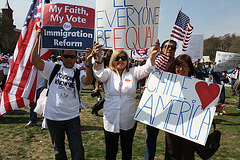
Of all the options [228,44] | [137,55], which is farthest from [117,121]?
[228,44]

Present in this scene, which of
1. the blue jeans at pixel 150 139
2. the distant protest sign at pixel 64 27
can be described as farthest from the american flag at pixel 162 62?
the distant protest sign at pixel 64 27

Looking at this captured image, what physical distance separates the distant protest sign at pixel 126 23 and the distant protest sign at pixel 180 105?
586 millimetres

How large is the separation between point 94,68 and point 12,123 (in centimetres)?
464

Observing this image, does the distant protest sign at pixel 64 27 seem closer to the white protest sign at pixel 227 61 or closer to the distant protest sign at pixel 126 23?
the distant protest sign at pixel 126 23

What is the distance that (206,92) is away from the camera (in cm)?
247

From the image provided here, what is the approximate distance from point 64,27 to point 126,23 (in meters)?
0.92

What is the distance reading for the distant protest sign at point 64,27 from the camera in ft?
8.78

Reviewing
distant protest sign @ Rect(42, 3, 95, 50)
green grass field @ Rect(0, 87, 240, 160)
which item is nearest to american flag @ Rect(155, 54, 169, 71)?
distant protest sign @ Rect(42, 3, 95, 50)

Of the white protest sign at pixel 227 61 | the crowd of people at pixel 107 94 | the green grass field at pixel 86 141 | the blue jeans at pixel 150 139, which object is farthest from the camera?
the white protest sign at pixel 227 61

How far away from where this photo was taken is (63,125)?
2.72 m

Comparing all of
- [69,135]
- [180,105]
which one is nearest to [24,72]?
[69,135]

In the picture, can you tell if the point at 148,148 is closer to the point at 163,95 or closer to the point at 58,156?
the point at 163,95

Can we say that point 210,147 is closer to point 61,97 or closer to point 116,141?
point 116,141

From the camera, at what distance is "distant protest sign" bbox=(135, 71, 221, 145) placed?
239cm
